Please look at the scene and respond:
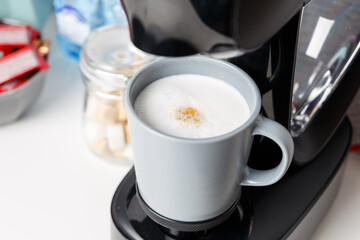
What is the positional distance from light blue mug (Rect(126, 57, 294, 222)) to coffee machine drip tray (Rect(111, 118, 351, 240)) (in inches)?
1.2

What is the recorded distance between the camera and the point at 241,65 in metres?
0.41

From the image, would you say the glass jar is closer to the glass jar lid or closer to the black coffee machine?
the glass jar lid

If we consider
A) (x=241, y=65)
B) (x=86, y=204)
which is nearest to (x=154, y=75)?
(x=241, y=65)

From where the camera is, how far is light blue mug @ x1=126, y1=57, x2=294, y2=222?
1.11 ft

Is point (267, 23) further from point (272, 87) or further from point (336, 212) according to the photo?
point (336, 212)

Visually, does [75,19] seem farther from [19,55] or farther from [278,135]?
[278,135]

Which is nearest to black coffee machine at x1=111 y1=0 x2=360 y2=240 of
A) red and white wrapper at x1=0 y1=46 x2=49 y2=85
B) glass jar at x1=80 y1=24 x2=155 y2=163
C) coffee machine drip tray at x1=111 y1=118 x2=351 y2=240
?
coffee machine drip tray at x1=111 y1=118 x2=351 y2=240

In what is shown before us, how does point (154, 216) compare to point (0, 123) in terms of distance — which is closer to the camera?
point (154, 216)

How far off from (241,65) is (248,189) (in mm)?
122

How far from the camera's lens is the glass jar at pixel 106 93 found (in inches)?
21.5

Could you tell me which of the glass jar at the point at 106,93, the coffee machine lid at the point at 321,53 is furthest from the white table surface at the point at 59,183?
the coffee machine lid at the point at 321,53

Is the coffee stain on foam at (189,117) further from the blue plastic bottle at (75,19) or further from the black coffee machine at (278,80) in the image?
the blue plastic bottle at (75,19)

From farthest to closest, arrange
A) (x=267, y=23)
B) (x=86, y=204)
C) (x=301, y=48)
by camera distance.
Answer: (x=86, y=204), (x=301, y=48), (x=267, y=23)

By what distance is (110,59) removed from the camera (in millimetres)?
582
